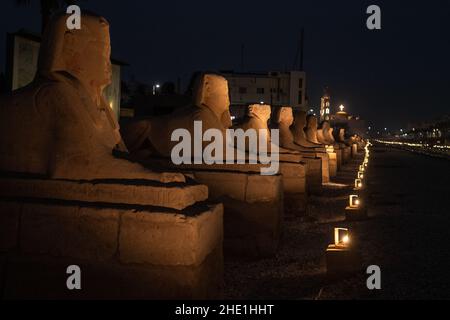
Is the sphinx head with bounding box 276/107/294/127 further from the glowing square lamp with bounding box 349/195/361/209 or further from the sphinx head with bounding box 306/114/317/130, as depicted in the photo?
the glowing square lamp with bounding box 349/195/361/209

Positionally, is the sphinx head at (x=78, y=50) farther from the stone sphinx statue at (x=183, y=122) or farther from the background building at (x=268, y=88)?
the background building at (x=268, y=88)

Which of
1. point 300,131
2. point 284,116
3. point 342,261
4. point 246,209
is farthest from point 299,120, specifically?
point 342,261

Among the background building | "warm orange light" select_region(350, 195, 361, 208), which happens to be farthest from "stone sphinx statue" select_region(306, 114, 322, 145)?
the background building

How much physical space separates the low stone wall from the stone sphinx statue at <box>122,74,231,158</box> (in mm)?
2793

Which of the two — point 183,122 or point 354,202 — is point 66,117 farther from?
point 354,202

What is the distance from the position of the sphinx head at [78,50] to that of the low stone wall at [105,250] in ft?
3.51

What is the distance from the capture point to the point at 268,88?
39.2 metres

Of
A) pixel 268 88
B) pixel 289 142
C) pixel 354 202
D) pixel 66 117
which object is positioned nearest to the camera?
pixel 66 117

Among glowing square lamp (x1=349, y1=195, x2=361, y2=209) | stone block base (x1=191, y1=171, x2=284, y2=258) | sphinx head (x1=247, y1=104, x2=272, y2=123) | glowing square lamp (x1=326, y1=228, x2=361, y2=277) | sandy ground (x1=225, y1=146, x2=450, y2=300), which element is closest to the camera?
sandy ground (x1=225, y1=146, x2=450, y2=300)

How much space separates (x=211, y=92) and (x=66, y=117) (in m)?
2.96

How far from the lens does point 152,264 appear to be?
10.3 ft

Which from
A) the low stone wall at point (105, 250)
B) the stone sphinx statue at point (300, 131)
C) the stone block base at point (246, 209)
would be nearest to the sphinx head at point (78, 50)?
the low stone wall at point (105, 250)

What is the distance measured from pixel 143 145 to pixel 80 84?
263cm

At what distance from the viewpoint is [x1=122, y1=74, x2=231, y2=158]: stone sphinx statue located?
6074 millimetres
